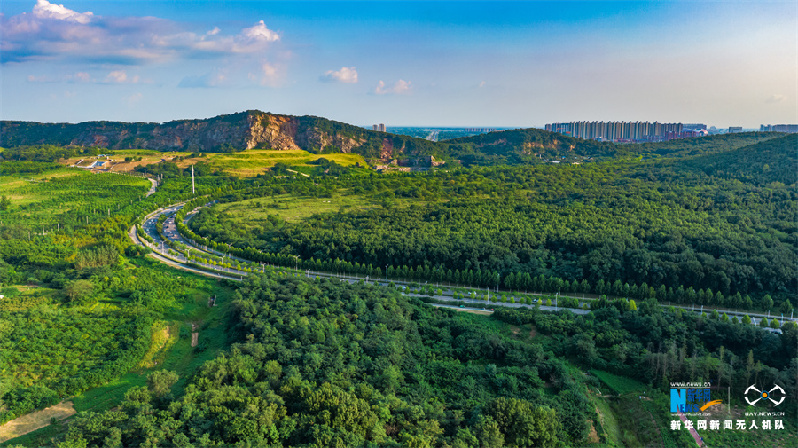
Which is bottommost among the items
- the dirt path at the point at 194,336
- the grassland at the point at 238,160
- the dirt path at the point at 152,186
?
the dirt path at the point at 194,336

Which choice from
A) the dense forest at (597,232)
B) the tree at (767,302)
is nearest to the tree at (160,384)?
the dense forest at (597,232)

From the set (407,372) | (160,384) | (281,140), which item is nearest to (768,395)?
(407,372)

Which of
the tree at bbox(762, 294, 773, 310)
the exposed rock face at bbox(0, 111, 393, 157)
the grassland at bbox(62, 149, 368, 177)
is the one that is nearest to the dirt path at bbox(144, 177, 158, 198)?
the grassland at bbox(62, 149, 368, 177)

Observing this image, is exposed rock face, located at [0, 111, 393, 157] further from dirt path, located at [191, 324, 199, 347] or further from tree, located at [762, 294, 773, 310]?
tree, located at [762, 294, 773, 310]

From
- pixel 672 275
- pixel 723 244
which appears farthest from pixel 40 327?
pixel 723 244

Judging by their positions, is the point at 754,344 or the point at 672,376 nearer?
the point at 672,376

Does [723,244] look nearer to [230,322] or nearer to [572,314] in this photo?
[572,314]

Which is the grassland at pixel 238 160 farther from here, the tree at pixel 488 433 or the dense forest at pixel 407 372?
the tree at pixel 488 433
